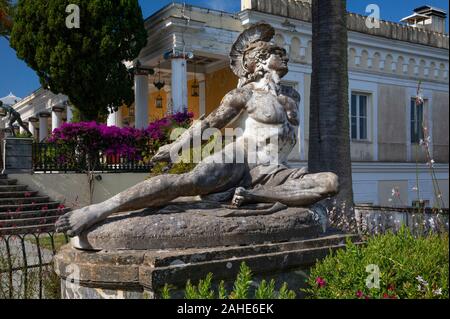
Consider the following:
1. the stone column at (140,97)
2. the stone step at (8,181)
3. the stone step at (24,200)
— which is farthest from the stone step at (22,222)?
the stone column at (140,97)

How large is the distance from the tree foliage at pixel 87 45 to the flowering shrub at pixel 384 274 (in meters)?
12.1

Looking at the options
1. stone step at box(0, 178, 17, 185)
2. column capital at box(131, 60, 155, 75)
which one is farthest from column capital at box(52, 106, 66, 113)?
stone step at box(0, 178, 17, 185)

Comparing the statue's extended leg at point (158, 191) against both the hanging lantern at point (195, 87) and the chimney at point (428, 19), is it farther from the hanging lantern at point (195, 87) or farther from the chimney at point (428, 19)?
the chimney at point (428, 19)

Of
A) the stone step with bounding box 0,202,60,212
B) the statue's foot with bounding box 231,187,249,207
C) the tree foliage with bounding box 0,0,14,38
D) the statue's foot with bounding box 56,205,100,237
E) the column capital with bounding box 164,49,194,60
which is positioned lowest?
the stone step with bounding box 0,202,60,212

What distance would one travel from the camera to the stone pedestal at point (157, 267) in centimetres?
277

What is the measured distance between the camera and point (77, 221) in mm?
3055

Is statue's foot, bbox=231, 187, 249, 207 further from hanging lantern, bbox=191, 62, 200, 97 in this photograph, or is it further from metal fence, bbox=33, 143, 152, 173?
hanging lantern, bbox=191, 62, 200, 97

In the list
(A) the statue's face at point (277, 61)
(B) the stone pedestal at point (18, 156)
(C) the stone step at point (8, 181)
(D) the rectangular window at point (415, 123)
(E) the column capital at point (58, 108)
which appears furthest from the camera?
(E) the column capital at point (58, 108)

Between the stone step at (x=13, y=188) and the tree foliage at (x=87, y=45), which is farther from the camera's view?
the tree foliage at (x=87, y=45)

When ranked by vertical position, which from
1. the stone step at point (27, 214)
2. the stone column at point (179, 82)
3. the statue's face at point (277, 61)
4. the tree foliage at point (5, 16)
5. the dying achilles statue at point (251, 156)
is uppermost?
the tree foliage at point (5, 16)

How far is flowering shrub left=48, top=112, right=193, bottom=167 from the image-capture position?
37.9ft

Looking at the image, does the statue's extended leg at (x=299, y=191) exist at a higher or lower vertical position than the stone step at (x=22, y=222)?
higher

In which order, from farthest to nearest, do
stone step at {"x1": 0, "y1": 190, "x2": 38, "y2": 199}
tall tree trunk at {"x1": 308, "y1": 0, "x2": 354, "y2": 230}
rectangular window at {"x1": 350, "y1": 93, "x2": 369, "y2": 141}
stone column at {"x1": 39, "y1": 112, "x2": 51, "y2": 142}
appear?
stone column at {"x1": 39, "y1": 112, "x2": 51, "y2": 142}
rectangular window at {"x1": 350, "y1": 93, "x2": 369, "y2": 141}
stone step at {"x1": 0, "y1": 190, "x2": 38, "y2": 199}
tall tree trunk at {"x1": 308, "y1": 0, "x2": 354, "y2": 230}

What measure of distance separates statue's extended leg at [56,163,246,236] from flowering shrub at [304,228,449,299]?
102 cm
